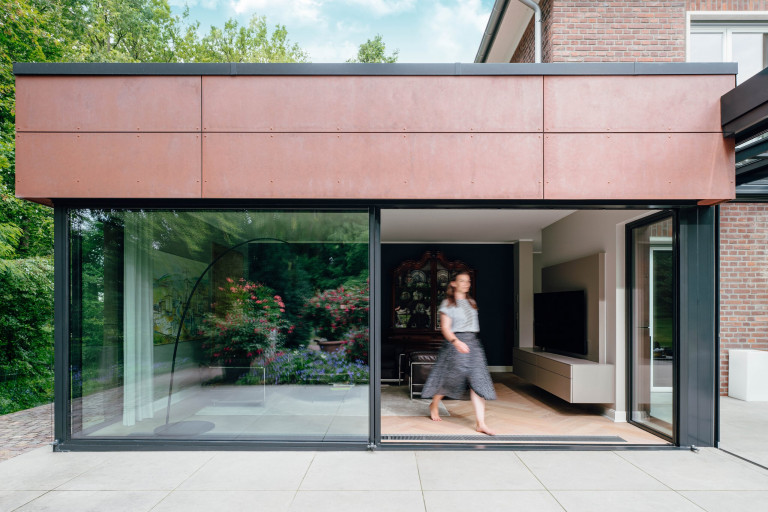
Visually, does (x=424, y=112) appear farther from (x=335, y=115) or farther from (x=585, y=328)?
(x=585, y=328)

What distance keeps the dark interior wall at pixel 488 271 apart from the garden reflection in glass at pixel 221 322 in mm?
5900

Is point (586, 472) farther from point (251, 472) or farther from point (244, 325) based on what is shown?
point (244, 325)

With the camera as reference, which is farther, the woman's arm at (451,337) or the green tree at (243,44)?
the green tree at (243,44)

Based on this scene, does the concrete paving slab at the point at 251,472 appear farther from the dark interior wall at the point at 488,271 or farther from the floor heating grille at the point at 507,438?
the dark interior wall at the point at 488,271

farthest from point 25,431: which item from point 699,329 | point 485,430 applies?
point 699,329

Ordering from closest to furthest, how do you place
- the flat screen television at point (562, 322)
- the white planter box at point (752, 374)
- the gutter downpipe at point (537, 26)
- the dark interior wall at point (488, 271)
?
1. the gutter downpipe at point (537, 26)
2. the flat screen television at point (562, 322)
3. the white planter box at point (752, 374)
4. the dark interior wall at point (488, 271)

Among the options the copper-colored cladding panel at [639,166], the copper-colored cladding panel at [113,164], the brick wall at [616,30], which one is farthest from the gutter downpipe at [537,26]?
the copper-colored cladding panel at [113,164]

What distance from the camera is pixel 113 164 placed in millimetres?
4371

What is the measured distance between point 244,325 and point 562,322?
4.41 metres

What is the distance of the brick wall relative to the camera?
19.3 ft

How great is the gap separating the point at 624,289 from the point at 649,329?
Answer: 0.61m

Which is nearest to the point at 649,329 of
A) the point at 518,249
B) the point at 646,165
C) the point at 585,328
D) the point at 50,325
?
the point at 585,328

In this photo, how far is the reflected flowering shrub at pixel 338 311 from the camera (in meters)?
4.62

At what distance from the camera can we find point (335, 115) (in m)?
4.39
